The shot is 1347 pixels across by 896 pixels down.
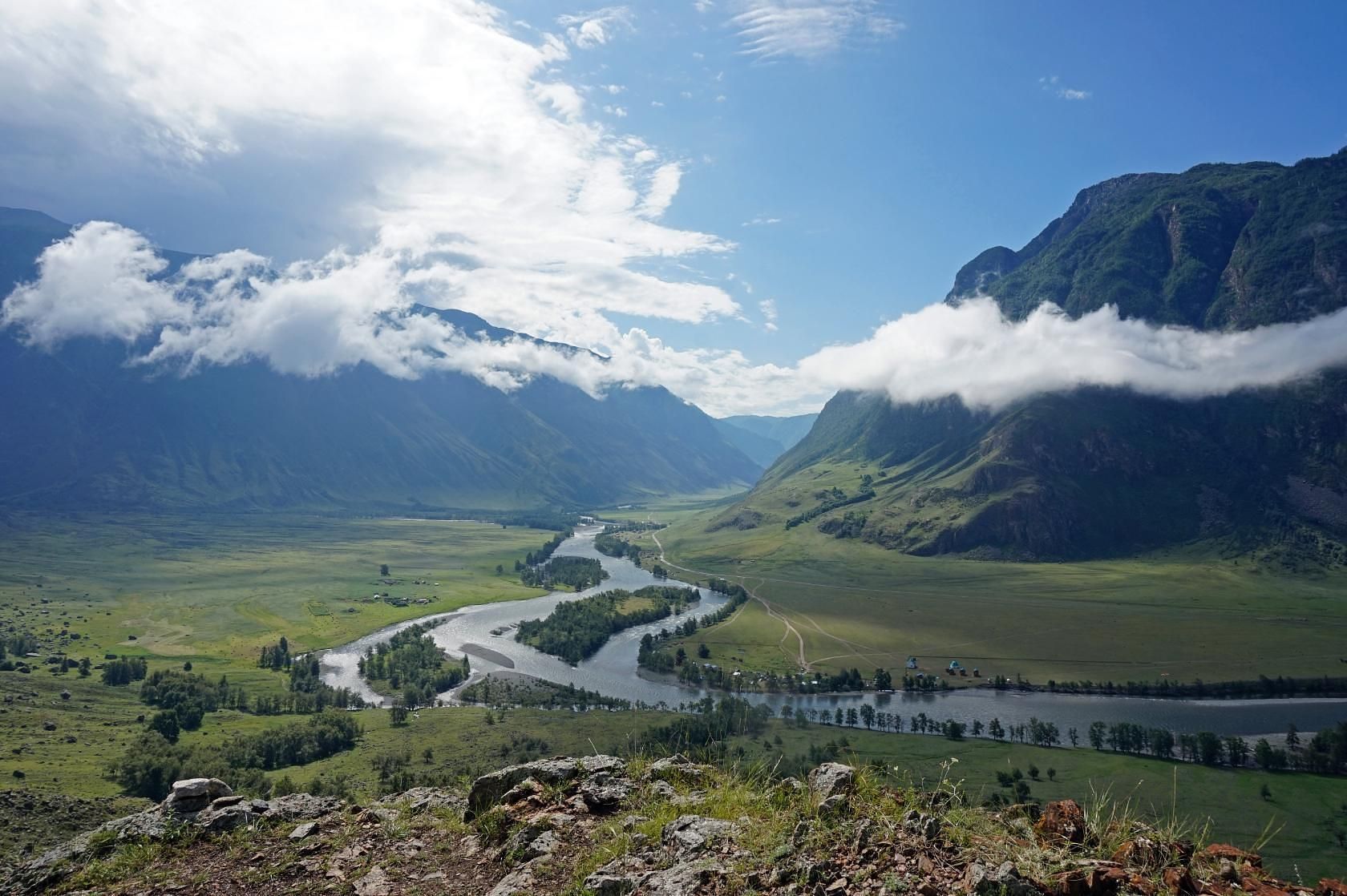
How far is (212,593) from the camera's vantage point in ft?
469

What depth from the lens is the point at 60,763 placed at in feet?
175

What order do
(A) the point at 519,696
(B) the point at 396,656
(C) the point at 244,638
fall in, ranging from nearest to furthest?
(A) the point at 519,696 < (B) the point at 396,656 < (C) the point at 244,638

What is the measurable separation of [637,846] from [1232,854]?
6.80 meters

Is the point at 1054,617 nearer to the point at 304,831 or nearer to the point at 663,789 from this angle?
the point at 663,789

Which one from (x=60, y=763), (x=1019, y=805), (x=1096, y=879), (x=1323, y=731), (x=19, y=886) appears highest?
(x=1096, y=879)

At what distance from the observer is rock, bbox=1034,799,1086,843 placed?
7.21 metres

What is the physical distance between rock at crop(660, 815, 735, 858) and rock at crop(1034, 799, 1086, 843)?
3.67 m

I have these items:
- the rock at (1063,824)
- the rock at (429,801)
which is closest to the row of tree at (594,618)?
the rock at (429,801)

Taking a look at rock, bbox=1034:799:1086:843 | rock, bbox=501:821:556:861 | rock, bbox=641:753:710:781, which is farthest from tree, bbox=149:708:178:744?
rock, bbox=1034:799:1086:843

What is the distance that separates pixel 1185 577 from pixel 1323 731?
338 feet

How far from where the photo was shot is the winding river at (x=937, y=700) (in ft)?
280

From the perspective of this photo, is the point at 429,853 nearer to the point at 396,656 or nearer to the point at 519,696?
the point at 519,696

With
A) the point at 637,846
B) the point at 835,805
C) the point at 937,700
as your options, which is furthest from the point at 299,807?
the point at 937,700

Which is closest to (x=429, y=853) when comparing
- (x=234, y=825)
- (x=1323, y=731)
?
(x=234, y=825)
